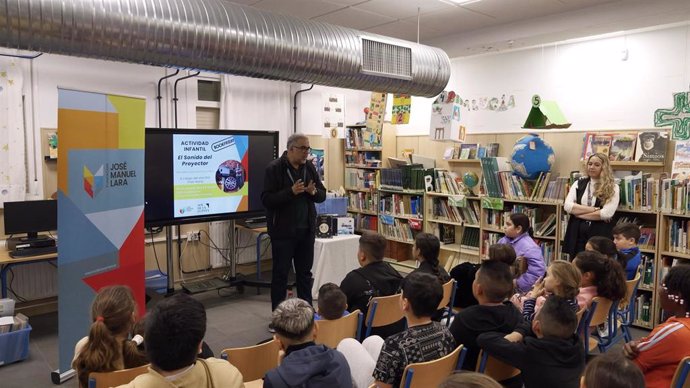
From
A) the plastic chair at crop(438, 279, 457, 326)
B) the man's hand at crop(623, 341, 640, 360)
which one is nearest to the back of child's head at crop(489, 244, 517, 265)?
the plastic chair at crop(438, 279, 457, 326)

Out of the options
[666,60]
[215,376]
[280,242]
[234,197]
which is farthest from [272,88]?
[215,376]

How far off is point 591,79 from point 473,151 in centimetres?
147

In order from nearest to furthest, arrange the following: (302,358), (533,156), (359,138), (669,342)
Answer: (302,358) < (669,342) < (533,156) < (359,138)

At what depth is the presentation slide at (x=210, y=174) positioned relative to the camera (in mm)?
5066

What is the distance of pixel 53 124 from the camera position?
4801 mm

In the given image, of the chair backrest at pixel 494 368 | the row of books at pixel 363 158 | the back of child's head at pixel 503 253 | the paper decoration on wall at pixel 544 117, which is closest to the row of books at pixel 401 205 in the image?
the row of books at pixel 363 158

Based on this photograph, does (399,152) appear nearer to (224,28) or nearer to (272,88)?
(272,88)

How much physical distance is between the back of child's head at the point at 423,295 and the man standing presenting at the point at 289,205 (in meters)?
2.08

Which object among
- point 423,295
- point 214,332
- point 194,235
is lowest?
point 214,332

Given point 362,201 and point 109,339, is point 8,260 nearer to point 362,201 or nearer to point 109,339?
point 109,339

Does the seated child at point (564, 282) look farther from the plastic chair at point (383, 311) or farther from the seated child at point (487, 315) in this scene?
the plastic chair at point (383, 311)

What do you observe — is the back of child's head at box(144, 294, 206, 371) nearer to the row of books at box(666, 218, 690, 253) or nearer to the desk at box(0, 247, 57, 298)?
the desk at box(0, 247, 57, 298)

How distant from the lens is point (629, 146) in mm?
4637

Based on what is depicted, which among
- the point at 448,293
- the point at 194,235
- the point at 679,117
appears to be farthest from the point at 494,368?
the point at 194,235
